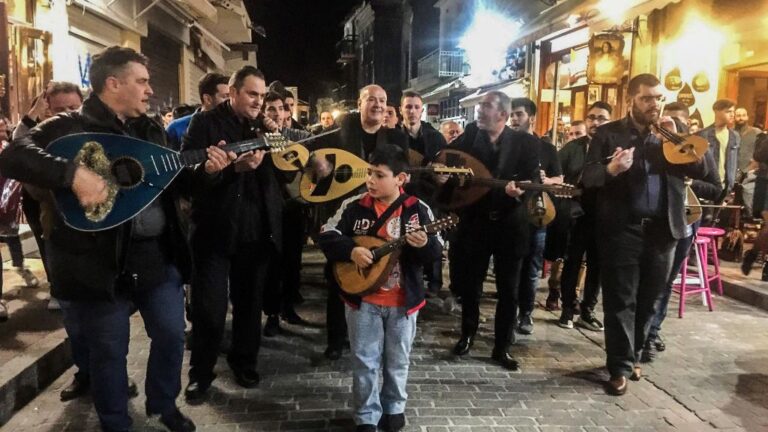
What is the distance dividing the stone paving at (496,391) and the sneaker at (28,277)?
52.8 inches

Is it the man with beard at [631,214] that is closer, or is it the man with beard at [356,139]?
the man with beard at [631,214]

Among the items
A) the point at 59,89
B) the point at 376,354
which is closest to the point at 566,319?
the point at 376,354

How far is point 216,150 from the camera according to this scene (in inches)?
131

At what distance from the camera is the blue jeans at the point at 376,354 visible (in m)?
3.54

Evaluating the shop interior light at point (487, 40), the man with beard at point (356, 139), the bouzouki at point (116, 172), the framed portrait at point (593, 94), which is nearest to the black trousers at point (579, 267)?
the man with beard at point (356, 139)

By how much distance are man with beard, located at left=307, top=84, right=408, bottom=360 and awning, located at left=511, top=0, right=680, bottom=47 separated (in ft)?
Result: 23.0

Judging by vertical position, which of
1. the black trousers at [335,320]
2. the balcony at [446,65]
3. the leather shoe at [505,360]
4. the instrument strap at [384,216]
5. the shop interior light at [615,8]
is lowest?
the leather shoe at [505,360]

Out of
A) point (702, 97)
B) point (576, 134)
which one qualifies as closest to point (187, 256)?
point (576, 134)

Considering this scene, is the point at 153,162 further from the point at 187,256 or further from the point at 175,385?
the point at 175,385

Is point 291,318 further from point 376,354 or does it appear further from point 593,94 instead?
point 593,94

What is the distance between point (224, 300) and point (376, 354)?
124 centimetres

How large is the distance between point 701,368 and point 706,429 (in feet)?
4.21

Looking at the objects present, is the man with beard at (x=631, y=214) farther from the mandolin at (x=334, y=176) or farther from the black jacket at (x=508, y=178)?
the mandolin at (x=334, y=176)

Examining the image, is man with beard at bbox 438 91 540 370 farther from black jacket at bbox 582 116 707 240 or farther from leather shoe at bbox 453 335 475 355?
black jacket at bbox 582 116 707 240
